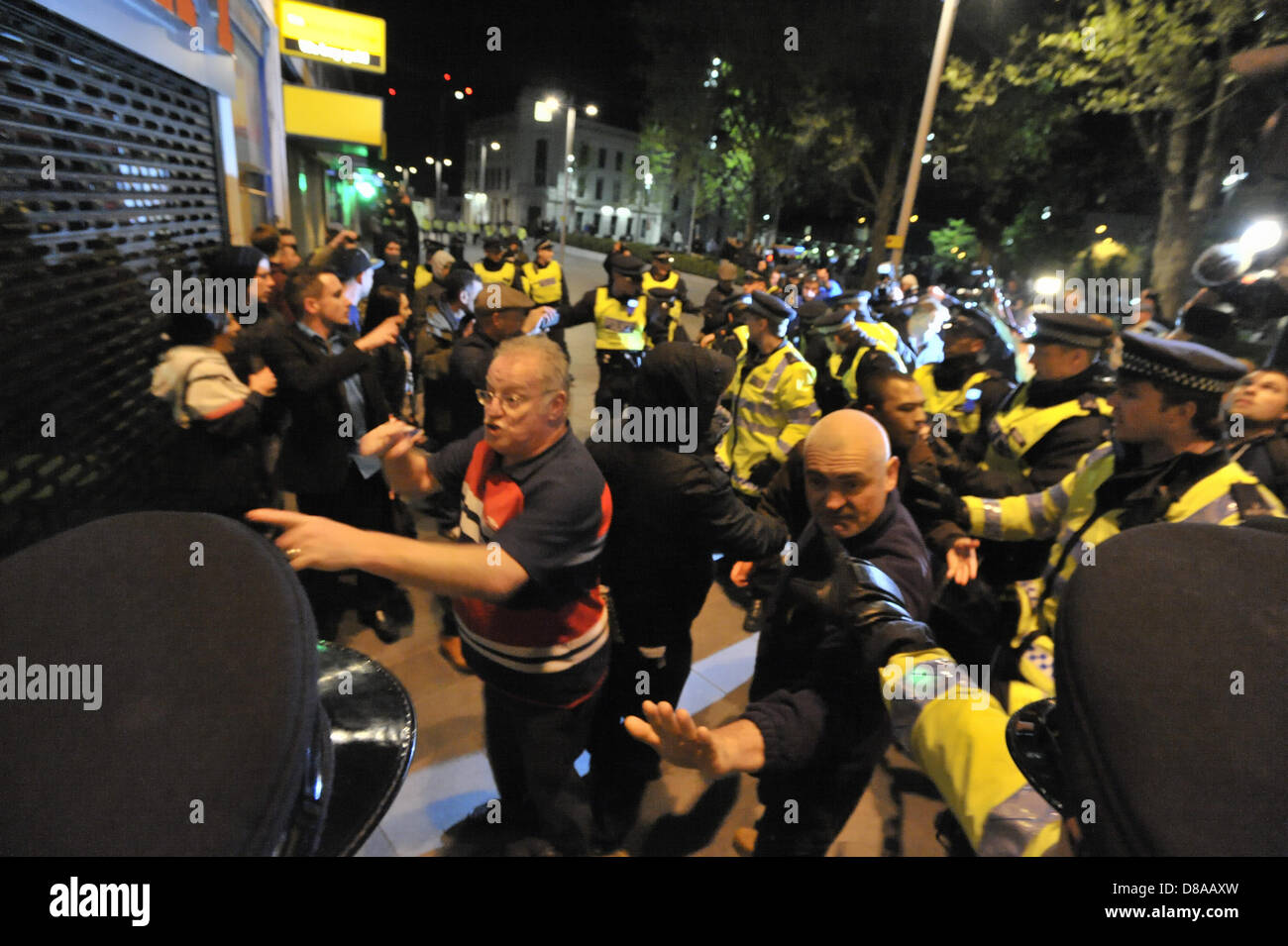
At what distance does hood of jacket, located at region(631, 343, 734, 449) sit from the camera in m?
2.41

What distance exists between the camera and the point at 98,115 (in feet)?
10.6

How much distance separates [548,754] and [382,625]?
2.03 metres

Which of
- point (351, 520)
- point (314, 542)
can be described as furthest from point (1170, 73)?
point (314, 542)

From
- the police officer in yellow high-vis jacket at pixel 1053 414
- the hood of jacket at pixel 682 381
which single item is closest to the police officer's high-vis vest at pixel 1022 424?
the police officer in yellow high-vis jacket at pixel 1053 414

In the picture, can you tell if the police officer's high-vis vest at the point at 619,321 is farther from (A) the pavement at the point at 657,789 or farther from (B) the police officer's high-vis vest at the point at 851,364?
(A) the pavement at the point at 657,789

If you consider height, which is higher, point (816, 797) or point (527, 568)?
point (527, 568)

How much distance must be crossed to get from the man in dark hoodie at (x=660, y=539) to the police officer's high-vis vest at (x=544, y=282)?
20.8ft

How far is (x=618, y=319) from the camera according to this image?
6.25m

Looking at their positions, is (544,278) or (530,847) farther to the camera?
(544,278)

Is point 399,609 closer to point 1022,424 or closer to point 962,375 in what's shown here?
point 1022,424

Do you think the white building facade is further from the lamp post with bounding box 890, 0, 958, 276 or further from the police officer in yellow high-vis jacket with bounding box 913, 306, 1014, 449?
the police officer in yellow high-vis jacket with bounding box 913, 306, 1014, 449

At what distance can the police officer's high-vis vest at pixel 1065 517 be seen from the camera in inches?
79.8

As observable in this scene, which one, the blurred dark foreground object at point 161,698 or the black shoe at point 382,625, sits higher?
the blurred dark foreground object at point 161,698
